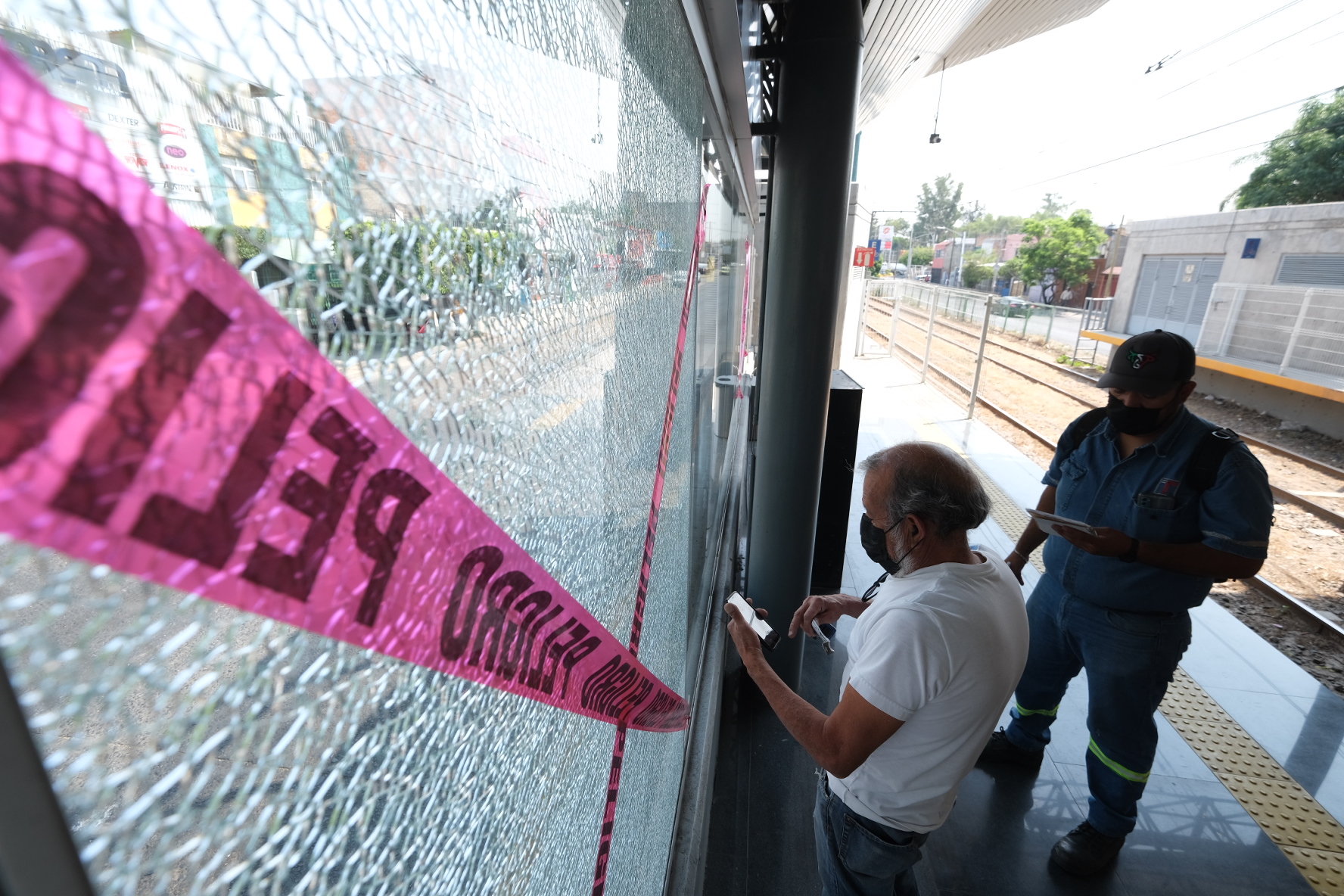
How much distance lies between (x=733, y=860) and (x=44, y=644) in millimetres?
2899

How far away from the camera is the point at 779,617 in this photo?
315cm

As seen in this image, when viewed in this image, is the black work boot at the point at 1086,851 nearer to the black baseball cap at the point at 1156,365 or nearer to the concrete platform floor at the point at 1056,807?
the concrete platform floor at the point at 1056,807

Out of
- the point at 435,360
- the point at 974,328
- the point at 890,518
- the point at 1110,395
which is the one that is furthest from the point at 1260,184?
the point at 435,360

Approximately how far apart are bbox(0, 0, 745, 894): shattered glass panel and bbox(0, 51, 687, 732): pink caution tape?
1cm

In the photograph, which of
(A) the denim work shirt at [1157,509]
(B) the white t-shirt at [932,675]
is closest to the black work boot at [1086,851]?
(A) the denim work shirt at [1157,509]

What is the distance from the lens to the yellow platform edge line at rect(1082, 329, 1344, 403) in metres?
11.0

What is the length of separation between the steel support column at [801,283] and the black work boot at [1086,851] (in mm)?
1422

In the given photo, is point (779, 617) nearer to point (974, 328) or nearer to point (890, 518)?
point (890, 518)

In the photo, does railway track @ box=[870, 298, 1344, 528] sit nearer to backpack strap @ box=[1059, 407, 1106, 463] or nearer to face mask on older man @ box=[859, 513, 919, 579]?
backpack strap @ box=[1059, 407, 1106, 463]

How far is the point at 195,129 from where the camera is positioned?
244 mm

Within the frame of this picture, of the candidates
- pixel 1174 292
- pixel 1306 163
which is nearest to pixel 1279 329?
pixel 1174 292

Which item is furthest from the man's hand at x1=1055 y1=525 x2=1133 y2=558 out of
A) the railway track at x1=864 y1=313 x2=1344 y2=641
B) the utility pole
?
the utility pole

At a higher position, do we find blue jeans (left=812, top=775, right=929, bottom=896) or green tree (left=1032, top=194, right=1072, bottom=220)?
green tree (left=1032, top=194, right=1072, bottom=220)

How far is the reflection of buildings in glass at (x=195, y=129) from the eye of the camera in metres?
0.20
